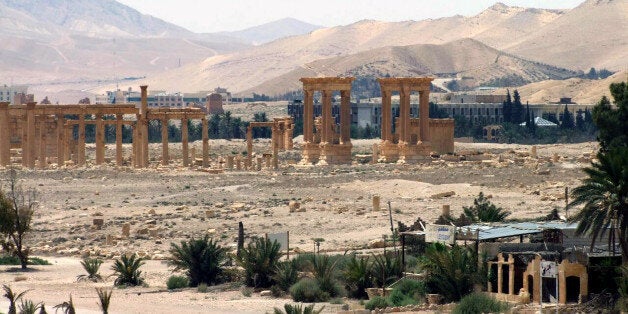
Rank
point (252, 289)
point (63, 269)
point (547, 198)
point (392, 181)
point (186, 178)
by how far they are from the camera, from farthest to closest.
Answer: point (186, 178) < point (392, 181) < point (547, 198) < point (63, 269) < point (252, 289)

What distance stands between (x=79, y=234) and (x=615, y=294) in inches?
964

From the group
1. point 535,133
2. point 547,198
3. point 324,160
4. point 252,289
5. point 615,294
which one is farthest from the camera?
point 535,133

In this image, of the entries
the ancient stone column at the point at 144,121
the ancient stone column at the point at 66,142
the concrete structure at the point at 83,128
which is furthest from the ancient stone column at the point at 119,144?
the ancient stone column at the point at 66,142

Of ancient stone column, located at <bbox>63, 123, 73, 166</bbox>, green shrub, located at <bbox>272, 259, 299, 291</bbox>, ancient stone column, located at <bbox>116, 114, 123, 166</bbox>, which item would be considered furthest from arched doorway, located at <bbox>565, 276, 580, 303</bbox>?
ancient stone column, located at <bbox>63, 123, 73, 166</bbox>

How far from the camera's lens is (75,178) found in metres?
78.1

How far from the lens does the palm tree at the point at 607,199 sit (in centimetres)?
3055

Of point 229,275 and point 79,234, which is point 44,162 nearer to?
point 79,234

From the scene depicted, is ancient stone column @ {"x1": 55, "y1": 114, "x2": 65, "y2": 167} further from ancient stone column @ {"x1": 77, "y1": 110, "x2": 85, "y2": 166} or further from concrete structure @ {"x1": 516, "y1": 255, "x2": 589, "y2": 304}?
concrete structure @ {"x1": 516, "y1": 255, "x2": 589, "y2": 304}

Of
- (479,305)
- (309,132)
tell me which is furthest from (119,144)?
(479,305)

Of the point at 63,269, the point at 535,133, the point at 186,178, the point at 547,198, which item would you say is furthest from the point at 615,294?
the point at 535,133

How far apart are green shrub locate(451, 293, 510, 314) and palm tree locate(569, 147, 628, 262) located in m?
2.22

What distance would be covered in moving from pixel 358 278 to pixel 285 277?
199 centimetres

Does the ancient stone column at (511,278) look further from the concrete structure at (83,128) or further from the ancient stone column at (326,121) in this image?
the concrete structure at (83,128)

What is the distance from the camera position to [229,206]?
5825 centimetres
